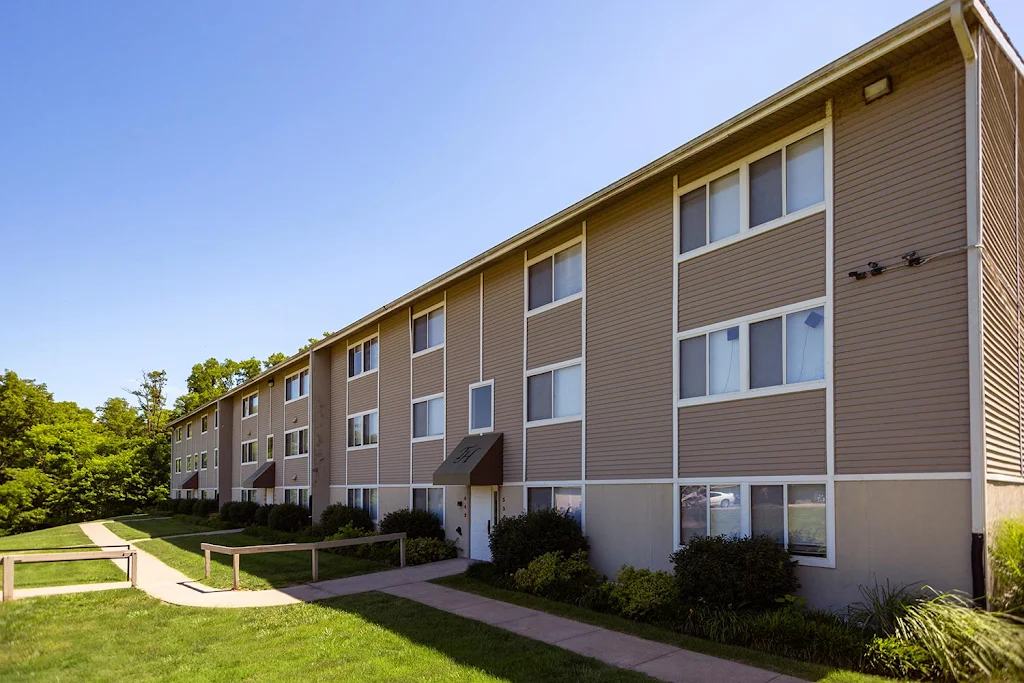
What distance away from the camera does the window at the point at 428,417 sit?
21.2 m

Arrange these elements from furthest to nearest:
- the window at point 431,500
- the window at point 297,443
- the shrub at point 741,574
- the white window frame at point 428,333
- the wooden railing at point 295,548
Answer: the window at point 297,443 → the white window frame at point 428,333 → the window at point 431,500 → the wooden railing at point 295,548 → the shrub at point 741,574

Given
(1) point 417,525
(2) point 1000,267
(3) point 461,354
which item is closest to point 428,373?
(3) point 461,354

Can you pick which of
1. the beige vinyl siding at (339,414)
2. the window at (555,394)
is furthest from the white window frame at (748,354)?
the beige vinyl siding at (339,414)

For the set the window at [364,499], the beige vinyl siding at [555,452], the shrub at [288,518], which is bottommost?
the shrub at [288,518]

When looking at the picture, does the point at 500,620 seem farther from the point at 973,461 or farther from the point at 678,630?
the point at 973,461

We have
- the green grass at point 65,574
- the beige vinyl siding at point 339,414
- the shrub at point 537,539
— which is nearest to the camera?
the shrub at point 537,539

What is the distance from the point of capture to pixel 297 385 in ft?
108

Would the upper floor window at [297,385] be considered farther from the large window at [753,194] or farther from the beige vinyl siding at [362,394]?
the large window at [753,194]

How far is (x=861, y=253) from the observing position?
10.4m

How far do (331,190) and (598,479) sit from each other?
11351 mm

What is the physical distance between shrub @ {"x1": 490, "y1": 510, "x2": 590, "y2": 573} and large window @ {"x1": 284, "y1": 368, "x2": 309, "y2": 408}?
60.8ft

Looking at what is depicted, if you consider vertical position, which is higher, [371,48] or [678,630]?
[371,48]

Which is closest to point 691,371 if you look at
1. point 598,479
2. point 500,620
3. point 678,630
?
point 598,479

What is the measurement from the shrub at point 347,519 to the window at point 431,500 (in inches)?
105
